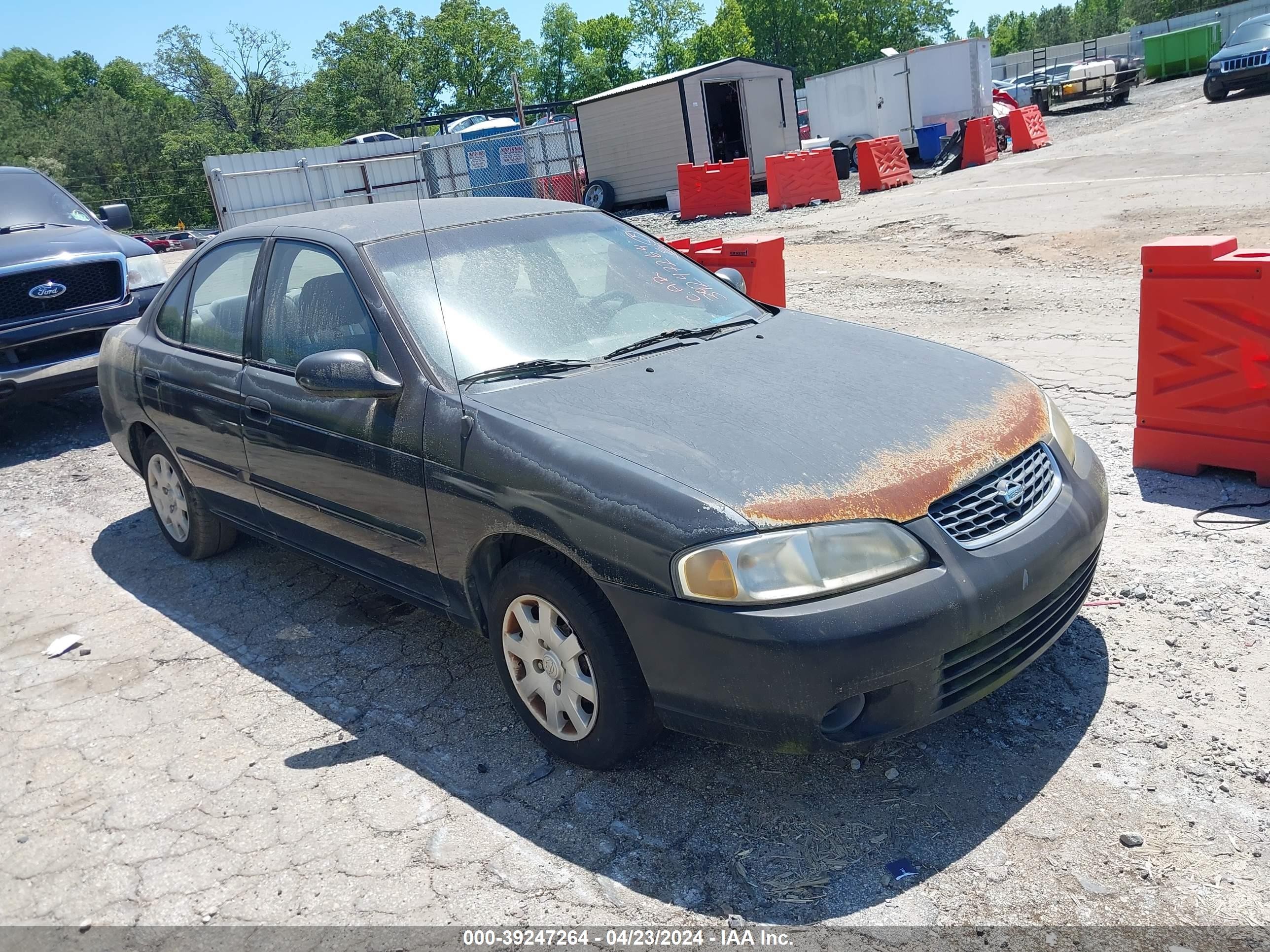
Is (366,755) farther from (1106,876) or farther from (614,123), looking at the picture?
(614,123)

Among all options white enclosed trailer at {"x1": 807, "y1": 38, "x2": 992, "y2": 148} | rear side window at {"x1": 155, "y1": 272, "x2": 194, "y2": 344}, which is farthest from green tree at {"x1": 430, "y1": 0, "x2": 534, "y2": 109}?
rear side window at {"x1": 155, "y1": 272, "x2": 194, "y2": 344}

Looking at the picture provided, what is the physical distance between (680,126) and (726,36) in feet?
204

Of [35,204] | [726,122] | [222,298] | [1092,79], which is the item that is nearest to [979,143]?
[726,122]

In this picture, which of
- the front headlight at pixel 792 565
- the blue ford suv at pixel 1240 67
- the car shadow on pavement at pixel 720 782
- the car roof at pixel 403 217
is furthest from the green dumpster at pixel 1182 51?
the front headlight at pixel 792 565

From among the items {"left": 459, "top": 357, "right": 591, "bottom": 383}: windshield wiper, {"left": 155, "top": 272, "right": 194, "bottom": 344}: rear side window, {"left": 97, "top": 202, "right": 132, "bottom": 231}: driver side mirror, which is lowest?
{"left": 459, "top": 357, "right": 591, "bottom": 383}: windshield wiper

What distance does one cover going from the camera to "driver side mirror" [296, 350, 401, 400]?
3.48 m

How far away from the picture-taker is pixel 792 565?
2656 millimetres

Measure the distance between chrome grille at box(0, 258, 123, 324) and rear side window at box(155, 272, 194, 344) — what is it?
350 cm

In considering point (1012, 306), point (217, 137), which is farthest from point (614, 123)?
point (217, 137)

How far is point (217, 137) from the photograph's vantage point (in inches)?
2125

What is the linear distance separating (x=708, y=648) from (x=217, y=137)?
58.8 m

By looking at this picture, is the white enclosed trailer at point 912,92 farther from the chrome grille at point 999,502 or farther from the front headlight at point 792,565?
the front headlight at point 792,565

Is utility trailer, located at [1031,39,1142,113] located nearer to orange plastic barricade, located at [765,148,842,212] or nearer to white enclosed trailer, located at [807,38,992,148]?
white enclosed trailer, located at [807,38,992,148]

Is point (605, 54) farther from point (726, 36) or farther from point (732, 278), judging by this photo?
point (732, 278)
